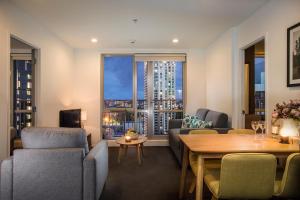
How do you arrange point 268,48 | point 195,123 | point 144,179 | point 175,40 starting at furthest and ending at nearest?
1. point 175,40
2. point 195,123
3. point 144,179
4. point 268,48

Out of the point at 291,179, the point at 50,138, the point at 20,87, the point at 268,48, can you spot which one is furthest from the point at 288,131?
the point at 20,87

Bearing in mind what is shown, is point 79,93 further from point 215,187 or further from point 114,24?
point 215,187

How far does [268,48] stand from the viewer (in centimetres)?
306

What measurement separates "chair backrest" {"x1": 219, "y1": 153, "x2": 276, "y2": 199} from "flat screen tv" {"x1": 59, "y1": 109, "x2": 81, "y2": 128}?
12.3 ft

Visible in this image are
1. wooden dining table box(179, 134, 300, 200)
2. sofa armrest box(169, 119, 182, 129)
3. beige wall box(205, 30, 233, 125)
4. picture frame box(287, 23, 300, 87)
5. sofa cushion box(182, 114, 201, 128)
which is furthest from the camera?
sofa armrest box(169, 119, 182, 129)

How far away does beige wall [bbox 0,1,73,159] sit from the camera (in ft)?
9.43

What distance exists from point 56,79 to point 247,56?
12.9 feet

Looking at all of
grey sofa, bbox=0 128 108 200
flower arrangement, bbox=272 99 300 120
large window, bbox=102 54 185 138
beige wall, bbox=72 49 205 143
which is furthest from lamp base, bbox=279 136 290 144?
beige wall, bbox=72 49 205 143

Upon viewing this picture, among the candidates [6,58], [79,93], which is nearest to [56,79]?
[79,93]

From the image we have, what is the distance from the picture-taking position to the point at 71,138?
7.37 ft

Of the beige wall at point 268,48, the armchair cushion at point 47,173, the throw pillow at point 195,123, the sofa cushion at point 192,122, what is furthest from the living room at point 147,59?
the sofa cushion at point 192,122

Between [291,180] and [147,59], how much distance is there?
15.1 ft

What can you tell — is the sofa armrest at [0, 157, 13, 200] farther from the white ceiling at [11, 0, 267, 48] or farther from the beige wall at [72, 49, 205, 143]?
the beige wall at [72, 49, 205, 143]

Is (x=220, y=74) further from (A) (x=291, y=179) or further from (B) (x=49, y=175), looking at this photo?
(B) (x=49, y=175)
